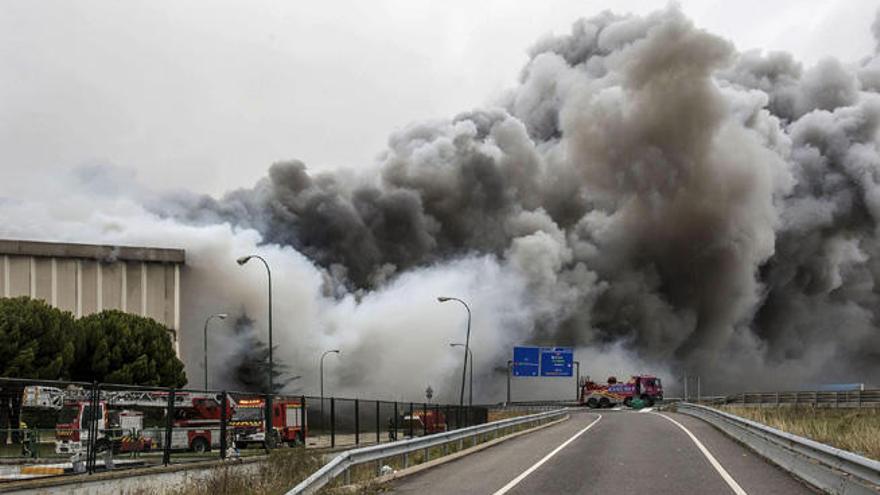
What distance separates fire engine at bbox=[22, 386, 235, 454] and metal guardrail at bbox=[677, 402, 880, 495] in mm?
10030

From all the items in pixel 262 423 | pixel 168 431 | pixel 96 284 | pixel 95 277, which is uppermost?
pixel 95 277

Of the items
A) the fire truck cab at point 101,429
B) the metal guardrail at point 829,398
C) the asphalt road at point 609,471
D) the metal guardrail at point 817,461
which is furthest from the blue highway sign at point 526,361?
the fire truck cab at point 101,429

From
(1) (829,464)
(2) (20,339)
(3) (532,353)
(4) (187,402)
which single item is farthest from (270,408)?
(3) (532,353)

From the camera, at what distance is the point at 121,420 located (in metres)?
14.4

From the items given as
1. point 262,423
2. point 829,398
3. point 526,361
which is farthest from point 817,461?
point 526,361

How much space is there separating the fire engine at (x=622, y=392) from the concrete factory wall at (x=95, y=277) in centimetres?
3208

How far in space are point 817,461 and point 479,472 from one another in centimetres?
570

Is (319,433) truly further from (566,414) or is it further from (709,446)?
(566,414)

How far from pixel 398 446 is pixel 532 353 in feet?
177

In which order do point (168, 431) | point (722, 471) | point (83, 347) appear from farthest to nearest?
1. point (83, 347)
2. point (722, 471)
3. point (168, 431)

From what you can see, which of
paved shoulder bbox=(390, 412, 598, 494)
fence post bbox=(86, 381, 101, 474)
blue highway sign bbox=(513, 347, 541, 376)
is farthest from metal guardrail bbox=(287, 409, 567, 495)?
blue highway sign bbox=(513, 347, 541, 376)

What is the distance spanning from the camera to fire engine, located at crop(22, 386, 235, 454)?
12.5m

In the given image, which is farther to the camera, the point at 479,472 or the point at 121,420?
the point at 479,472

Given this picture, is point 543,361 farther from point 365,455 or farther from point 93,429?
point 93,429
